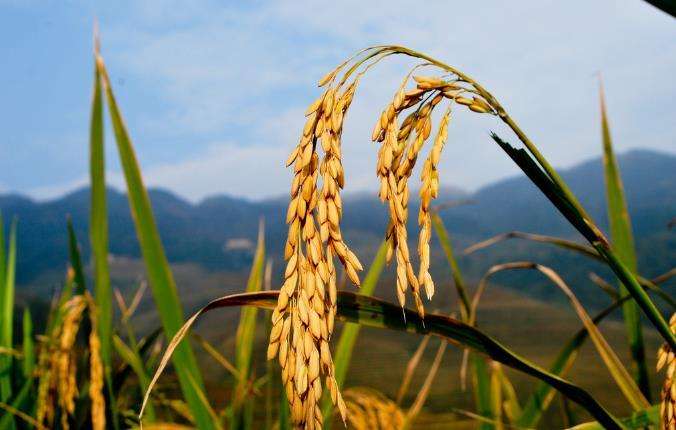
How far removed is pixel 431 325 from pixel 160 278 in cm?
59

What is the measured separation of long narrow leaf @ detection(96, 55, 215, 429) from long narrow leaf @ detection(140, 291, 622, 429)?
1.31 ft

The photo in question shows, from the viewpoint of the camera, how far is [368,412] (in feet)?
5.13

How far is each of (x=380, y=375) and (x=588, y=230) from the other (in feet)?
10.2

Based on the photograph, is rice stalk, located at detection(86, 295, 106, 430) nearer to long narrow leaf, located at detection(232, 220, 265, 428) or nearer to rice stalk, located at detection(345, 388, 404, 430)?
long narrow leaf, located at detection(232, 220, 265, 428)

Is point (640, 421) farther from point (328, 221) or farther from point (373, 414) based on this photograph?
point (373, 414)

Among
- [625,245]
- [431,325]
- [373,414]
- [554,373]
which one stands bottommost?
[373,414]

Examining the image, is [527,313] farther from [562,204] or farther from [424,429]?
[562,204]

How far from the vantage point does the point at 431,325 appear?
77cm

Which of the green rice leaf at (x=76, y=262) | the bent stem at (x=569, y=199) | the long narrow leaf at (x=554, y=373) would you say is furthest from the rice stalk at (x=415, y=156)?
the green rice leaf at (x=76, y=262)

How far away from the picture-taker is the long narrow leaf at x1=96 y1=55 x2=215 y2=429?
3.68ft

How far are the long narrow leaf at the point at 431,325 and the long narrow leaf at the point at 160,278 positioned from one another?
15.7 inches

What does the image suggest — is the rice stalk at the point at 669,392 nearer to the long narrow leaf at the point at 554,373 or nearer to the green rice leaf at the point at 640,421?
the green rice leaf at the point at 640,421

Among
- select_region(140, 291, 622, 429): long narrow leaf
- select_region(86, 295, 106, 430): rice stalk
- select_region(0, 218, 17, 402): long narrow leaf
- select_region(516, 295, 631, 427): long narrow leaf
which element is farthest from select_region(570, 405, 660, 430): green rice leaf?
select_region(0, 218, 17, 402): long narrow leaf

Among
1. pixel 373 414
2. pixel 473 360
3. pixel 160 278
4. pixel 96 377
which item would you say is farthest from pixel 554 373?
pixel 96 377
